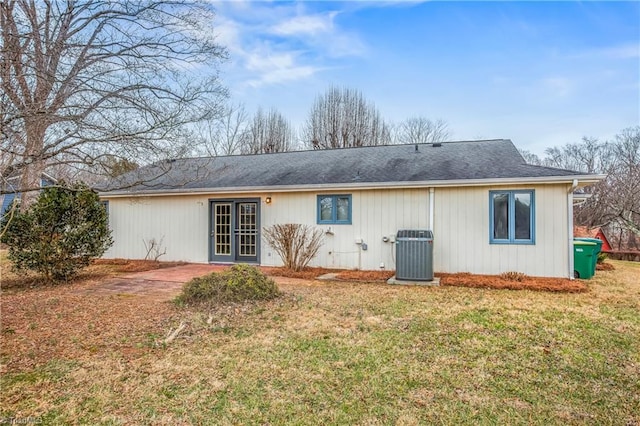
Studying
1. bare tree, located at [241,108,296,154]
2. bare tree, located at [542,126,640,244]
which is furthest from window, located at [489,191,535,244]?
bare tree, located at [241,108,296,154]

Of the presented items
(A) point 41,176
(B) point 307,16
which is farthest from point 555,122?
(A) point 41,176

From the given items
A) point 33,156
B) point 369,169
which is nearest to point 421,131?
point 369,169

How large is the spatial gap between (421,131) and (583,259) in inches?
716

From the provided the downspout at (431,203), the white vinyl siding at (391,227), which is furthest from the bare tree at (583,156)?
the downspout at (431,203)

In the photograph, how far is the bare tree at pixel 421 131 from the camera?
24.8 metres

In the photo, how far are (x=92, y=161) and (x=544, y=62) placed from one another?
11.7 m

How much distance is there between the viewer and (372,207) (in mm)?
9242

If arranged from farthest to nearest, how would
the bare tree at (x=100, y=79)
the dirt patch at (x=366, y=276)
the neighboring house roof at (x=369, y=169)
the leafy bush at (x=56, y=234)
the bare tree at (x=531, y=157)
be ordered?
1. the bare tree at (x=531, y=157)
2. the neighboring house roof at (x=369, y=169)
3. the dirt patch at (x=366, y=276)
4. the leafy bush at (x=56, y=234)
5. the bare tree at (x=100, y=79)

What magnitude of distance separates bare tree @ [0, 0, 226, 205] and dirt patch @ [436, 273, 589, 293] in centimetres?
577

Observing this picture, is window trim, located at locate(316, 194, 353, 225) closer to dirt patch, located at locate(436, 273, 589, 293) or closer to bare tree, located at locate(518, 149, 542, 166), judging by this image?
dirt patch, located at locate(436, 273, 589, 293)

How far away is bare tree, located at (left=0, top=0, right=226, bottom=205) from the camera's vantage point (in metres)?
3.92

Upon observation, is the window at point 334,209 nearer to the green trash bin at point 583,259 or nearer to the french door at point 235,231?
the french door at point 235,231

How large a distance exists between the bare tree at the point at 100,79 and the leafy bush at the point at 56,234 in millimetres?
2806

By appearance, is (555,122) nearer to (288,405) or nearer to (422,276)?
(422,276)
